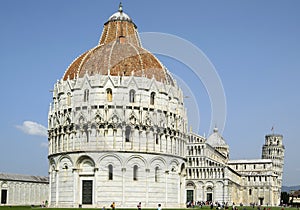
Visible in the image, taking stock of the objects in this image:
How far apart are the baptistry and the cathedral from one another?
0.12m

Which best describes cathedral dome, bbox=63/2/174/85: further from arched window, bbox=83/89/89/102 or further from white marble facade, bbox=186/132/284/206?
white marble facade, bbox=186/132/284/206

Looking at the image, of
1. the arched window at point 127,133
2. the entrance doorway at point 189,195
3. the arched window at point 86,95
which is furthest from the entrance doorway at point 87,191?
the entrance doorway at point 189,195

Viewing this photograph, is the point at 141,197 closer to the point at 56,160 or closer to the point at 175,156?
the point at 175,156

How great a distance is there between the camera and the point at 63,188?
7000cm

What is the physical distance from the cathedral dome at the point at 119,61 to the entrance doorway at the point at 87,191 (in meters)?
15.5

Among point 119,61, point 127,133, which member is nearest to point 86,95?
point 119,61

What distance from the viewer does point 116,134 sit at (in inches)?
2685

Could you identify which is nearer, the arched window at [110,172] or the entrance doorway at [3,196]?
the arched window at [110,172]

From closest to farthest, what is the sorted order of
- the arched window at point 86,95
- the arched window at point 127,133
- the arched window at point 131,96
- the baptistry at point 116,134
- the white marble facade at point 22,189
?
the baptistry at point 116,134
the arched window at point 127,133
the arched window at point 131,96
the arched window at point 86,95
the white marble facade at point 22,189

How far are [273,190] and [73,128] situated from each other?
10086cm

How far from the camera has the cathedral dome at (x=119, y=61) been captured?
238 ft

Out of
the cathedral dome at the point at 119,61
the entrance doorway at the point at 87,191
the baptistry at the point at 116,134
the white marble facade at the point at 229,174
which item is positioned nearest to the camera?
the baptistry at the point at 116,134

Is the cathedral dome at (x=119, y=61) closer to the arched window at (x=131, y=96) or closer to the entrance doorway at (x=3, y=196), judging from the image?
the arched window at (x=131, y=96)

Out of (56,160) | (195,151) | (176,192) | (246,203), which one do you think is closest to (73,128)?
(56,160)
